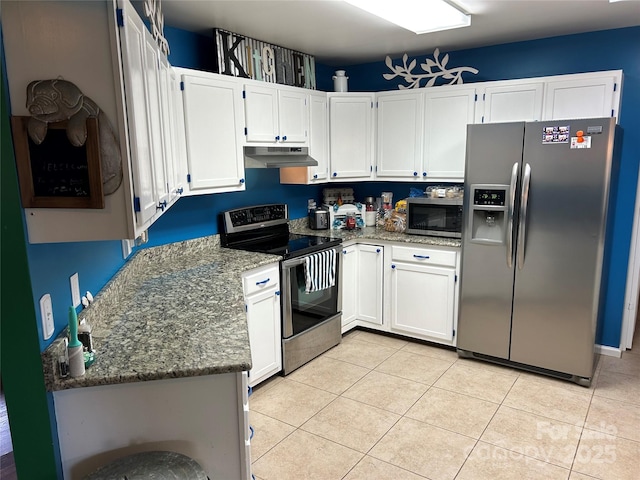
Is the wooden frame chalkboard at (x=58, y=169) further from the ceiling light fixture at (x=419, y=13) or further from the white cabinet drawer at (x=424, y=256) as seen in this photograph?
the white cabinet drawer at (x=424, y=256)

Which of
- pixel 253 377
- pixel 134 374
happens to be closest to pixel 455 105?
pixel 253 377

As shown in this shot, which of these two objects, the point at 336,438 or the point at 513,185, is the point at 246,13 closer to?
the point at 513,185

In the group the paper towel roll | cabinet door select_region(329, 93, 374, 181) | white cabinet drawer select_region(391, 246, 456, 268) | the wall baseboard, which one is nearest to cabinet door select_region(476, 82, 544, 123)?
cabinet door select_region(329, 93, 374, 181)

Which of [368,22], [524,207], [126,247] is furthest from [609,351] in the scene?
[126,247]

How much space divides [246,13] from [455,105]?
1886mm

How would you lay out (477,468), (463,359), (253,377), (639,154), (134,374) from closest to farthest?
(134,374) < (477,468) < (253,377) < (639,154) < (463,359)

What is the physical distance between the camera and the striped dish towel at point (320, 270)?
3.48 metres

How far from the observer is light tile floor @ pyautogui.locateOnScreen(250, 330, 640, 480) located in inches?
96.7

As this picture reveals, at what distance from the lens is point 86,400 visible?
5.33 feet

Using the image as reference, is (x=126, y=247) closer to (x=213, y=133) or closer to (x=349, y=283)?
(x=213, y=133)

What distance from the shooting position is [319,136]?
406cm

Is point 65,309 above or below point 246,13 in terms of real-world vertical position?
below

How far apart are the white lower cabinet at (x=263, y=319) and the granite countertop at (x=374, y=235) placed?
0.96 metres

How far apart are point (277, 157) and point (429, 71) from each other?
1612mm
